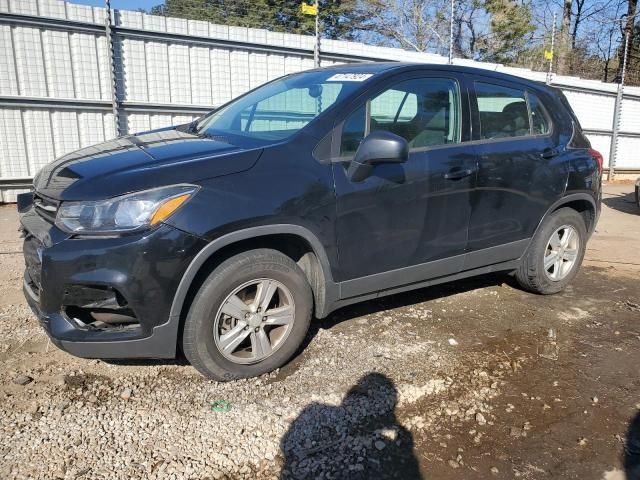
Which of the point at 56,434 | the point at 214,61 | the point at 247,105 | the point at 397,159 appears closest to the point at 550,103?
the point at 397,159

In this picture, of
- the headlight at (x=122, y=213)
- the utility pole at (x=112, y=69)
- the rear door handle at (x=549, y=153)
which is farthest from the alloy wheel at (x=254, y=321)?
the utility pole at (x=112, y=69)

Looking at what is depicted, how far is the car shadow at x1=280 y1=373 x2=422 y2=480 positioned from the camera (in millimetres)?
2410

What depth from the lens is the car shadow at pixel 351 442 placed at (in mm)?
2410

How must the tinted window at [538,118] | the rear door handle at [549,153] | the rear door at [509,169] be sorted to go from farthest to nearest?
the tinted window at [538,118] < the rear door handle at [549,153] < the rear door at [509,169]

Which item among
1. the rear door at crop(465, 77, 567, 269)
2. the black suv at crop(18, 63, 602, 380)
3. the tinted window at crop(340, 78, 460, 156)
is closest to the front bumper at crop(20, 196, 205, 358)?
the black suv at crop(18, 63, 602, 380)

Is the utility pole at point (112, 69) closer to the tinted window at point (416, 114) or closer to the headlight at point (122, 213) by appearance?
the tinted window at point (416, 114)

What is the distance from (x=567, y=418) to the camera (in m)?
2.89

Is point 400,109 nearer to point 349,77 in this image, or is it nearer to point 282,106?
point 349,77

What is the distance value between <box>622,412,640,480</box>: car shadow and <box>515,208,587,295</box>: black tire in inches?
67.4

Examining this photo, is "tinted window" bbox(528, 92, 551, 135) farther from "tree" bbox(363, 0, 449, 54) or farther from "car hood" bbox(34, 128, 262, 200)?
"tree" bbox(363, 0, 449, 54)

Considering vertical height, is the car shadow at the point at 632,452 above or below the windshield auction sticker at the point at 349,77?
below

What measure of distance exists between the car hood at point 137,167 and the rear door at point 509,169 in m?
1.77

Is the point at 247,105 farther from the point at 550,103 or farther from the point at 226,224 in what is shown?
the point at 550,103

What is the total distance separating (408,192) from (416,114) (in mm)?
601
